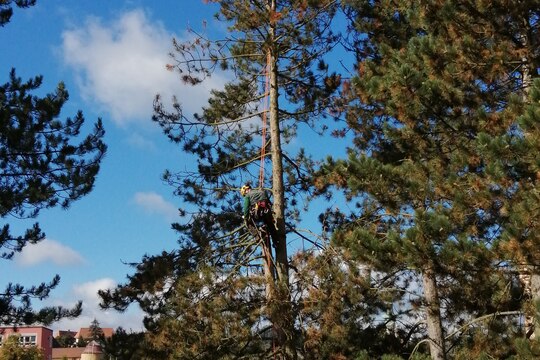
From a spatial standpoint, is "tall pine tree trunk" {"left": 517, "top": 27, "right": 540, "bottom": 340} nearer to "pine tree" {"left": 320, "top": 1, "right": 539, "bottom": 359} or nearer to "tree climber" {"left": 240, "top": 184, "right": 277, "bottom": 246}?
"pine tree" {"left": 320, "top": 1, "right": 539, "bottom": 359}

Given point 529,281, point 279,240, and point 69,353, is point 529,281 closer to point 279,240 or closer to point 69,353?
point 279,240

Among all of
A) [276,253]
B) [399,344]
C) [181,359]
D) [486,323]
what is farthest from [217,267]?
[486,323]

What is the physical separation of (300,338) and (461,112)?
4.11 m

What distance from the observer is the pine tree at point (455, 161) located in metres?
6.69

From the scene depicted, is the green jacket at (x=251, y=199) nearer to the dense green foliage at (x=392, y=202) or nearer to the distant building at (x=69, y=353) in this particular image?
the dense green foliage at (x=392, y=202)

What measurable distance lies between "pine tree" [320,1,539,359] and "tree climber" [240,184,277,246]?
130 cm

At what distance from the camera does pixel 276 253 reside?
10180 mm

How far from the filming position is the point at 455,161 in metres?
8.01

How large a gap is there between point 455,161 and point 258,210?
3.20m

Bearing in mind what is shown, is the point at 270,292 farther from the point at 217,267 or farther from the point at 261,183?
the point at 261,183

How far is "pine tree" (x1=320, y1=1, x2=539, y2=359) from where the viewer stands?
669 cm

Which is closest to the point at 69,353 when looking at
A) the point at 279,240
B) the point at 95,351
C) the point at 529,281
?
the point at 95,351

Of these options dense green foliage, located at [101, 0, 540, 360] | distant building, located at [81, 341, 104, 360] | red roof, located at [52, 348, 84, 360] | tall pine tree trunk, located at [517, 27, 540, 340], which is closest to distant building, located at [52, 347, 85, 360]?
red roof, located at [52, 348, 84, 360]

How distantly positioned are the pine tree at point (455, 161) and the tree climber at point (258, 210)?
130 centimetres
